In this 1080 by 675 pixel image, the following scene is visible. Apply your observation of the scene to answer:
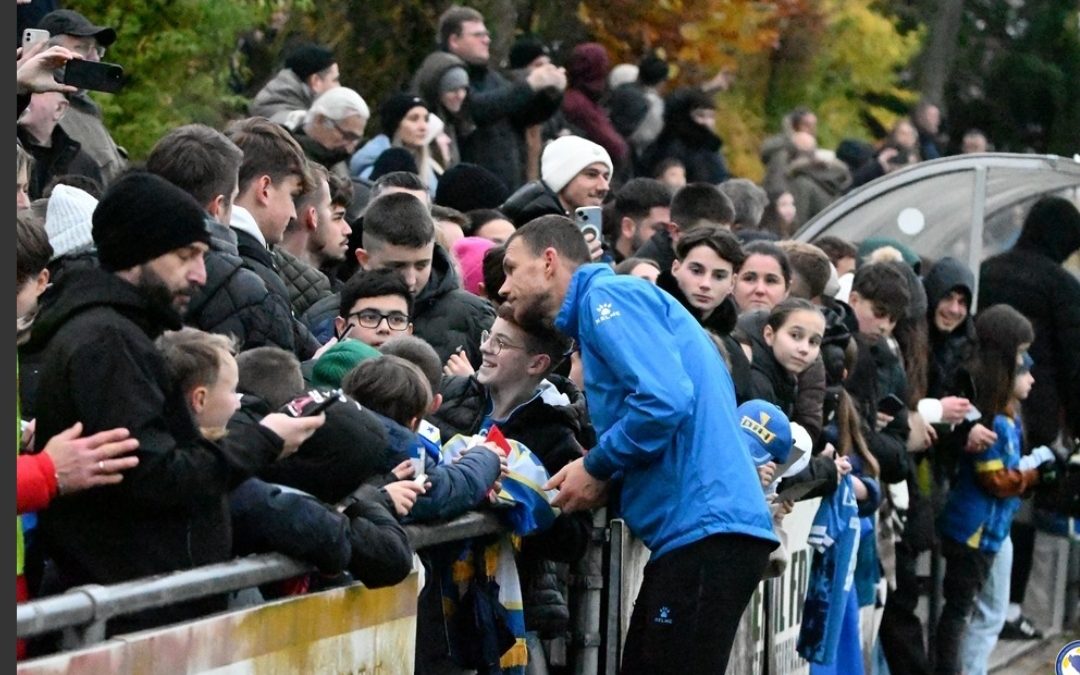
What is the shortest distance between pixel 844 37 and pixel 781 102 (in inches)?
71.6

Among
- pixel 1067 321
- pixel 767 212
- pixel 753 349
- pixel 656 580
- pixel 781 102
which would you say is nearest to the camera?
pixel 656 580

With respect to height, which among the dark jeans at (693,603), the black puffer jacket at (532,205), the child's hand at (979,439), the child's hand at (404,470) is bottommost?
the child's hand at (979,439)

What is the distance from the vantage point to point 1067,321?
14805 millimetres

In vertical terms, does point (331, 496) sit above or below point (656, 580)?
above

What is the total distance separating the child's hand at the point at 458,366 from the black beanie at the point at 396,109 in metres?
4.71

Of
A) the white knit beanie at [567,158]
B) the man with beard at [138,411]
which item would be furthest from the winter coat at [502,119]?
the man with beard at [138,411]

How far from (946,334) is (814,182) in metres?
7.57

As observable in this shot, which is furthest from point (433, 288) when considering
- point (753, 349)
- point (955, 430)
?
point (955, 430)

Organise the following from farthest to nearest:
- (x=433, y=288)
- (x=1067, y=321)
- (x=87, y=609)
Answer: (x=1067, y=321) < (x=433, y=288) < (x=87, y=609)

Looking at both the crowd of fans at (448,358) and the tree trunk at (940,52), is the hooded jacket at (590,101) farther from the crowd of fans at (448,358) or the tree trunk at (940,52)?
the tree trunk at (940,52)

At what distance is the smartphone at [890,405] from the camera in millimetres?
11570

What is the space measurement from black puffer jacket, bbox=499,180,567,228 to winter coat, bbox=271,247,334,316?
1994 millimetres

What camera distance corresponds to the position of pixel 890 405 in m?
11.6

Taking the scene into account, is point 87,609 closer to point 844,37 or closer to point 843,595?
point 843,595
